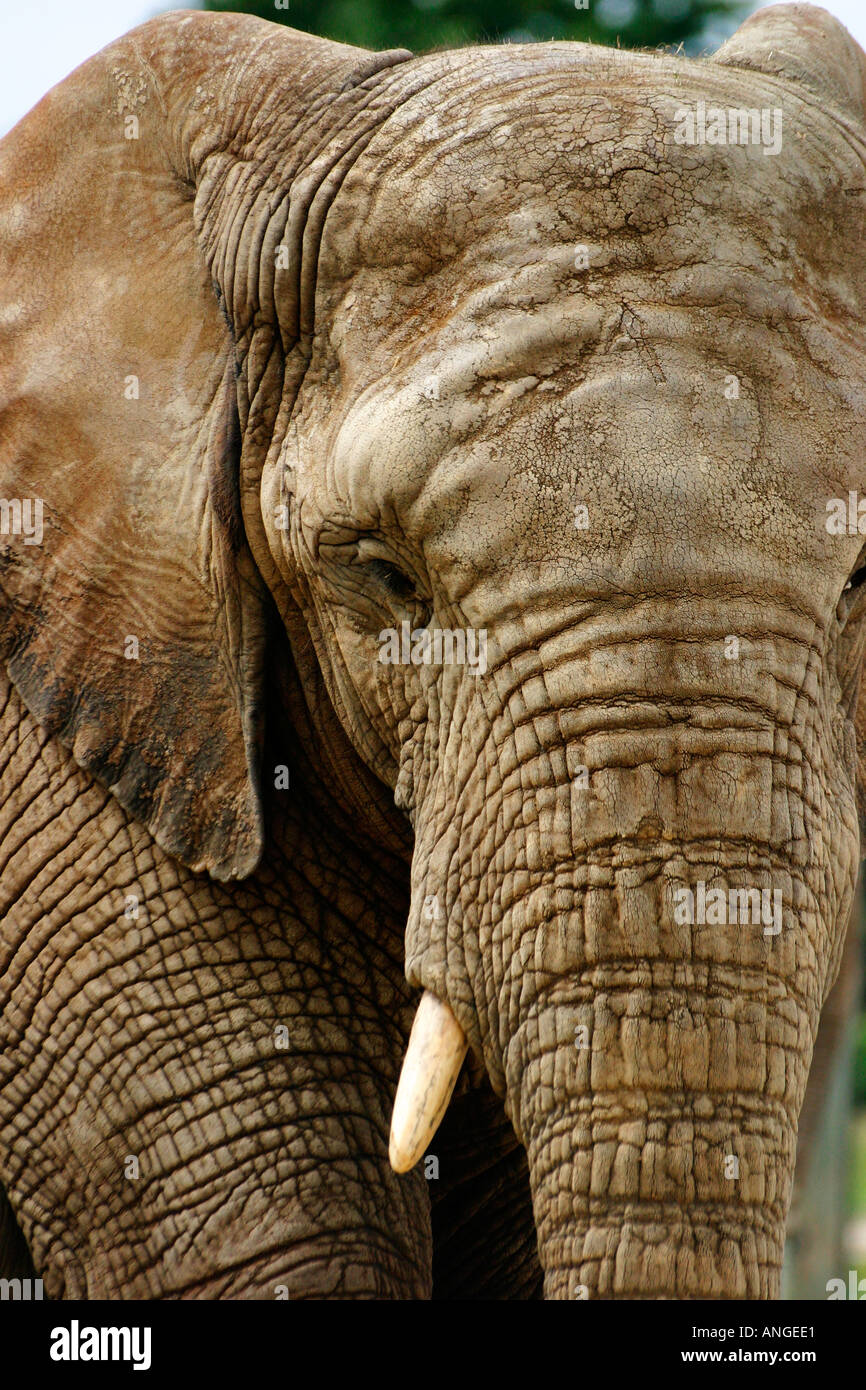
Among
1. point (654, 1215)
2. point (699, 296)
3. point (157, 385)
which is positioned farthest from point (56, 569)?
point (654, 1215)

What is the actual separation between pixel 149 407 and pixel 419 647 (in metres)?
0.74

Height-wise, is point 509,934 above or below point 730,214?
below

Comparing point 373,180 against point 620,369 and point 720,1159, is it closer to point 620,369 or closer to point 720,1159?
point 620,369

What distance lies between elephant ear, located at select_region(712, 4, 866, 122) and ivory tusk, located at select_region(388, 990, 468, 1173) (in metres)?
1.70

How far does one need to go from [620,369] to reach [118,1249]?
71.0 inches

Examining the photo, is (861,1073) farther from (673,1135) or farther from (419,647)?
(673,1135)

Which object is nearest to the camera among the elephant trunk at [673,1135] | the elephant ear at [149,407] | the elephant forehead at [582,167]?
the elephant trunk at [673,1135]

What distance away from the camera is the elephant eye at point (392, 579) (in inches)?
116

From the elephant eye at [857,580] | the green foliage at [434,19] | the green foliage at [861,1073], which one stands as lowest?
the green foliage at [861,1073]

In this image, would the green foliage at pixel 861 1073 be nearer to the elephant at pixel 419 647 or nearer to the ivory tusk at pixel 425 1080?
the elephant at pixel 419 647

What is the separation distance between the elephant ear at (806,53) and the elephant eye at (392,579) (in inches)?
44.1

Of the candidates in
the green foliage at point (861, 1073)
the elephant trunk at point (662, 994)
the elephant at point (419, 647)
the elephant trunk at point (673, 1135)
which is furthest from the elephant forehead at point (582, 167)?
the green foliage at point (861, 1073)

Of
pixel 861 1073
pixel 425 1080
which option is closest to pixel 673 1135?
pixel 425 1080

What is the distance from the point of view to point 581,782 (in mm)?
2648
